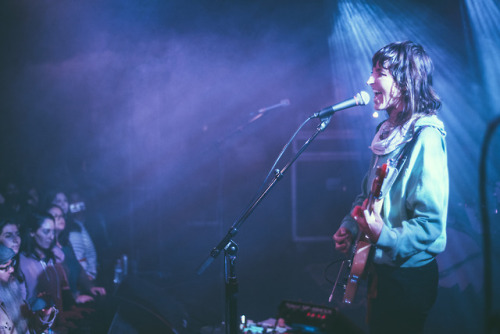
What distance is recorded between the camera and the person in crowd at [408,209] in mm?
1435

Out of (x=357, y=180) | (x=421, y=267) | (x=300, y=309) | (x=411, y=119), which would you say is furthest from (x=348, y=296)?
(x=357, y=180)

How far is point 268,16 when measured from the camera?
4824mm

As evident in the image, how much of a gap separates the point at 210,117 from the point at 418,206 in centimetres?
498

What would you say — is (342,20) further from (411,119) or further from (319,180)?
(411,119)

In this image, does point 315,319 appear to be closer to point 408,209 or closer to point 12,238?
point 408,209

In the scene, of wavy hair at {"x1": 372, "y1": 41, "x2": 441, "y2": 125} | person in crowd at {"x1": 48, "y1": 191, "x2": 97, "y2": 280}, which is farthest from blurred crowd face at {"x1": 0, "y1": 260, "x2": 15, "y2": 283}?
wavy hair at {"x1": 372, "y1": 41, "x2": 441, "y2": 125}

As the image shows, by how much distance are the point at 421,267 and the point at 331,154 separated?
457 cm

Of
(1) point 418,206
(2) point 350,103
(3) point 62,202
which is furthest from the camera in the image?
(3) point 62,202

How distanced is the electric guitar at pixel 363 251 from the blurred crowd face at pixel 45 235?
277 centimetres

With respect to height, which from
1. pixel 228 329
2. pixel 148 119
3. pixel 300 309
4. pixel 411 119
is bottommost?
pixel 228 329

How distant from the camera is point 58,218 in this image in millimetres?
3762

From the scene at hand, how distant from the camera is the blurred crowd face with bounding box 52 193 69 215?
14.0 ft

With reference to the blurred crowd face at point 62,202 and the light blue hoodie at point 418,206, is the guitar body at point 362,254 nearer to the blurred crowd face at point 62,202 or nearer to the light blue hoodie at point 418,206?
the light blue hoodie at point 418,206

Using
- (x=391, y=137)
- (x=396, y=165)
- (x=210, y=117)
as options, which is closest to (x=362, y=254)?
(x=396, y=165)
